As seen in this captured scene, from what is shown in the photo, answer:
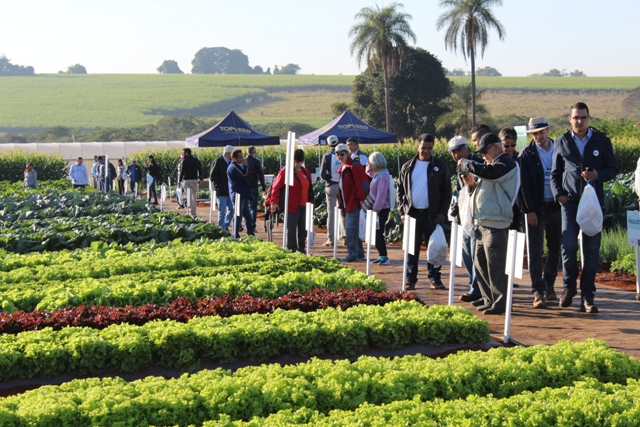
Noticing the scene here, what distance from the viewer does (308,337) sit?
7523 millimetres

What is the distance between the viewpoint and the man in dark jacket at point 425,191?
11.5 meters

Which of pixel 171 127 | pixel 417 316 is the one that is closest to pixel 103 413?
pixel 417 316

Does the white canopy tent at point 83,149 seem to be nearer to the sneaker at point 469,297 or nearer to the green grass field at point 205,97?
the sneaker at point 469,297

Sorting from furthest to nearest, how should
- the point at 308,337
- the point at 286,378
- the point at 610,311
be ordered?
the point at 610,311 < the point at 308,337 < the point at 286,378

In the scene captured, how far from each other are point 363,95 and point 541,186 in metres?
59.9

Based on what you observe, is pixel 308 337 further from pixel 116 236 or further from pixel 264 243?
pixel 116 236

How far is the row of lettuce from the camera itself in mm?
5355

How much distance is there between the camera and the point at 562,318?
968cm

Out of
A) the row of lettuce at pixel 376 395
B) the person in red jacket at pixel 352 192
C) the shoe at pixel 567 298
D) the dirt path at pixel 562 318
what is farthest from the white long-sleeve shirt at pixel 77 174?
the row of lettuce at pixel 376 395

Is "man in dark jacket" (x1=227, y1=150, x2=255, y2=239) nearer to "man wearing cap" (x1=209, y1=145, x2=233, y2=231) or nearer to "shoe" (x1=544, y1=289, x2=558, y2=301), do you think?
"man wearing cap" (x1=209, y1=145, x2=233, y2=231)

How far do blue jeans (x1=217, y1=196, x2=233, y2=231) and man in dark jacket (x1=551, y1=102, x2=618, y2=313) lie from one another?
33.0 feet

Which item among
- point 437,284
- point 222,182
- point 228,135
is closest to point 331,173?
point 222,182

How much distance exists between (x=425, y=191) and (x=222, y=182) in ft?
26.6

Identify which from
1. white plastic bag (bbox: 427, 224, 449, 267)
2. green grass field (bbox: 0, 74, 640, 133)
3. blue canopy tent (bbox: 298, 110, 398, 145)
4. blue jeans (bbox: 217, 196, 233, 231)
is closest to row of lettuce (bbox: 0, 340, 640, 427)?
white plastic bag (bbox: 427, 224, 449, 267)
